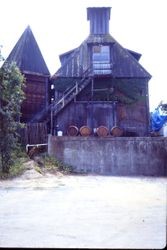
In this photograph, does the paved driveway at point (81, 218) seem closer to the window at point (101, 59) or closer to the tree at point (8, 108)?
the tree at point (8, 108)

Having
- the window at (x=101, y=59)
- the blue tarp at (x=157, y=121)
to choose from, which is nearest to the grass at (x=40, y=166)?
the window at (x=101, y=59)

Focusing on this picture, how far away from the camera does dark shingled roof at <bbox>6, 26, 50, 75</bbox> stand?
28.0m

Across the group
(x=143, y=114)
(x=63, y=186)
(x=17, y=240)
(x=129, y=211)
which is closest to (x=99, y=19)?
(x=143, y=114)

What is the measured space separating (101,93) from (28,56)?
7247mm

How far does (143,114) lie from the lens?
27.2 meters

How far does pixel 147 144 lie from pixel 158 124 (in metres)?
7.41

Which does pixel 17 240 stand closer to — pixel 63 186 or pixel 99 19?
pixel 63 186

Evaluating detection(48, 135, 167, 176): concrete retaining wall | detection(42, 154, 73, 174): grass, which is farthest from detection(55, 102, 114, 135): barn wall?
detection(42, 154, 73, 174): grass

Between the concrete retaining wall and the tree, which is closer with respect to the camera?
the tree

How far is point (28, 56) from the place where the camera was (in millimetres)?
28797

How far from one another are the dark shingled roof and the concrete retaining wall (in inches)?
351

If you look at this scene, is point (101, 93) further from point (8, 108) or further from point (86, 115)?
point (8, 108)

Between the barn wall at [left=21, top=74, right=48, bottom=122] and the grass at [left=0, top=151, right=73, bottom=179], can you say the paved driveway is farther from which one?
the barn wall at [left=21, top=74, right=48, bottom=122]

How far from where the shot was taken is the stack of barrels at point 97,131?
24.9 m
